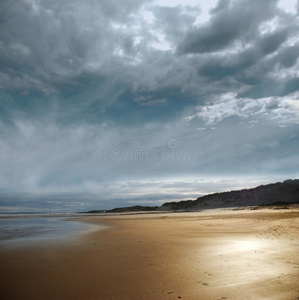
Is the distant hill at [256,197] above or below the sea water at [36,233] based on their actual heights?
above

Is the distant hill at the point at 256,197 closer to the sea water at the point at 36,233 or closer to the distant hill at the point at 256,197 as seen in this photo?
the distant hill at the point at 256,197

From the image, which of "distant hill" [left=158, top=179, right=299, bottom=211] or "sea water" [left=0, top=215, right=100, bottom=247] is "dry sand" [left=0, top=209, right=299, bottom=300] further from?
"distant hill" [left=158, top=179, right=299, bottom=211]

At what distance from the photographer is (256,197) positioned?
273 ft

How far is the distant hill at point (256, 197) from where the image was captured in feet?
254

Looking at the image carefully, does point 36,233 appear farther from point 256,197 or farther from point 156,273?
point 256,197

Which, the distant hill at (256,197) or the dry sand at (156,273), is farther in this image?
the distant hill at (256,197)

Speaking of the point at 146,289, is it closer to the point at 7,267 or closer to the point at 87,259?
the point at 87,259

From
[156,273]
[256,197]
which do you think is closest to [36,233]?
[156,273]

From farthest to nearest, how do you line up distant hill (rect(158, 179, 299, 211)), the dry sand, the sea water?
distant hill (rect(158, 179, 299, 211)) < the sea water < the dry sand

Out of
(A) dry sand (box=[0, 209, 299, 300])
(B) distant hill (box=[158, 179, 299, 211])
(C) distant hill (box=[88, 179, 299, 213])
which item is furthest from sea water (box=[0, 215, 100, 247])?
(B) distant hill (box=[158, 179, 299, 211])

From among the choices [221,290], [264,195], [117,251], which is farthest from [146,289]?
[264,195]

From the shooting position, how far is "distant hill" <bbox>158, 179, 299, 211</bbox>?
254 feet

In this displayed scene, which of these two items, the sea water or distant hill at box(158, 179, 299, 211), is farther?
distant hill at box(158, 179, 299, 211)

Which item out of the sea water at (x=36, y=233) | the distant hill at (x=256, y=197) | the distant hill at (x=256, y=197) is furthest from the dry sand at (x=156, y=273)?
Answer: the distant hill at (x=256, y=197)
